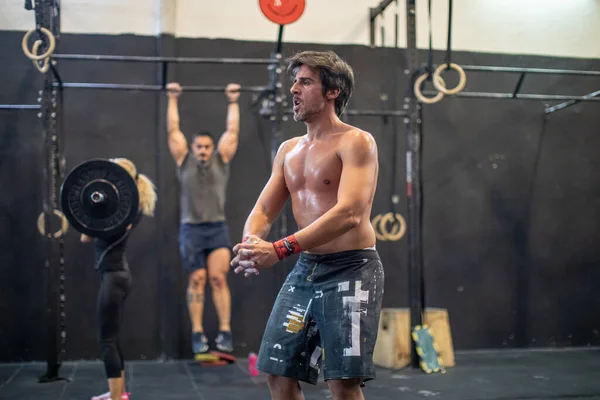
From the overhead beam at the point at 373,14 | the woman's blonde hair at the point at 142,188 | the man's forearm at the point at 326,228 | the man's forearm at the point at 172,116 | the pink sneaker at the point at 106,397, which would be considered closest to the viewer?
the man's forearm at the point at 326,228

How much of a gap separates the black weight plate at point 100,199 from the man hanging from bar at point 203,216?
57.2 inches

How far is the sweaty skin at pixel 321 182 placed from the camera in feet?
7.66

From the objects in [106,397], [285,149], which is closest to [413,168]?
[106,397]

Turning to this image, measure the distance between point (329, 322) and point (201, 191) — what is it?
125 inches

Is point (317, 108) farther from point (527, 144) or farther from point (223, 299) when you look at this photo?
point (527, 144)

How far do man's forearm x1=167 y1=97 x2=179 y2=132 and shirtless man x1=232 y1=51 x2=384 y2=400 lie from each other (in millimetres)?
2812

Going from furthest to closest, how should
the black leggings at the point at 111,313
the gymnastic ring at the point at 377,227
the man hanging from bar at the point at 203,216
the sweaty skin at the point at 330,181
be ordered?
the gymnastic ring at the point at 377,227 → the man hanging from bar at the point at 203,216 → the black leggings at the point at 111,313 → the sweaty skin at the point at 330,181

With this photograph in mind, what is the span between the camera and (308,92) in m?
2.53

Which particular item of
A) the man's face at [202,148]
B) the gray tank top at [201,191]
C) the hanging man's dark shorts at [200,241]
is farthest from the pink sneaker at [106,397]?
the man's face at [202,148]

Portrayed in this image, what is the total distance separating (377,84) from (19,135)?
2911 millimetres

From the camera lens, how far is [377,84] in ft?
20.2

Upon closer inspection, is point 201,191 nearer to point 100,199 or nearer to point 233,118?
point 233,118

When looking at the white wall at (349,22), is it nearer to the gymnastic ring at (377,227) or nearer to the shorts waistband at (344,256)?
the gymnastic ring at (377,227)

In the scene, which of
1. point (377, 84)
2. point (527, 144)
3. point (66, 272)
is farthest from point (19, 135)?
point (527, 144)
